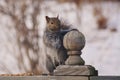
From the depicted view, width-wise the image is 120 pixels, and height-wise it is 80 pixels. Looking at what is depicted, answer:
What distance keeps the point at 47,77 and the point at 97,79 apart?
22.6 inches

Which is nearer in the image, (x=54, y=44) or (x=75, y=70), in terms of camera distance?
(x=75, y=70)

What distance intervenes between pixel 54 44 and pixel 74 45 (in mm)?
513

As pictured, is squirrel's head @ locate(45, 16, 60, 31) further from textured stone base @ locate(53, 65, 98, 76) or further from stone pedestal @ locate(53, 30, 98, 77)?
textured stone base @ locate(53, 65, 98, 76)

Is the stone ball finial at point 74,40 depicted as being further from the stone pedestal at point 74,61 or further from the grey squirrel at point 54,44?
the grey squirrel at point 54,44

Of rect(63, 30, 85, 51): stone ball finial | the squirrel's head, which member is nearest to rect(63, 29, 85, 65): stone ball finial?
rect(63, 30, 85, 51): stone ball finial

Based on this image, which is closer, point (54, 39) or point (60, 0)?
point (54, 39)

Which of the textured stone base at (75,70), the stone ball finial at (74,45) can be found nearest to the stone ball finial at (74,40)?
the stone ball finial at (74,45)

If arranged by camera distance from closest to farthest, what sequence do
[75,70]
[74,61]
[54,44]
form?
[75,70], [74,61], [54,44]

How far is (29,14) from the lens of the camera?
14.4 metres

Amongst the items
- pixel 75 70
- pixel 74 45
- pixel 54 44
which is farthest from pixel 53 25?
pixel 75 70

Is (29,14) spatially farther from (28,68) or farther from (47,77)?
(47,77)

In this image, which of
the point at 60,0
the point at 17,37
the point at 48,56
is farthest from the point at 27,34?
the point at 48,56

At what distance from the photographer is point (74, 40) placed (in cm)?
673

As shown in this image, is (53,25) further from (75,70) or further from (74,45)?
(75,70)
